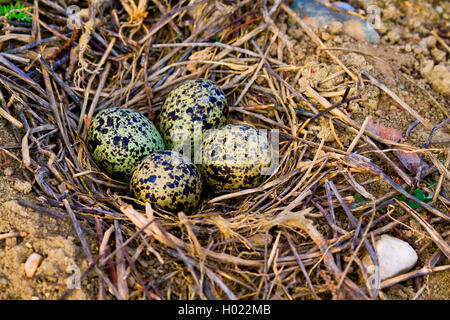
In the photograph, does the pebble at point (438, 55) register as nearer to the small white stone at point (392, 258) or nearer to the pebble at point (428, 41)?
the pebble at point (428, 41)

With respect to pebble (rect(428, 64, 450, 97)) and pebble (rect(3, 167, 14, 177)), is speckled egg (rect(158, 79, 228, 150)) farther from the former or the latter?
pebble (rect(428, 64, 450, 97))

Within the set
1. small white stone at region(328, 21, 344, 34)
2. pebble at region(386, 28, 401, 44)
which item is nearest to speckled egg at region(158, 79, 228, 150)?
small white stone at region(328, 21, 344, 34)

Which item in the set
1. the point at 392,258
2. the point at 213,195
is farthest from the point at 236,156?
the point at 392,258

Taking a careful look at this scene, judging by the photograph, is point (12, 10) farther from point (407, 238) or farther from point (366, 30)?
point (407, 238)

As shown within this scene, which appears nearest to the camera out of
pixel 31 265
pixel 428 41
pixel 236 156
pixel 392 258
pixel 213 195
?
pixel 31 265

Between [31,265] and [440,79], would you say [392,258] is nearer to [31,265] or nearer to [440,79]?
[440,79]
